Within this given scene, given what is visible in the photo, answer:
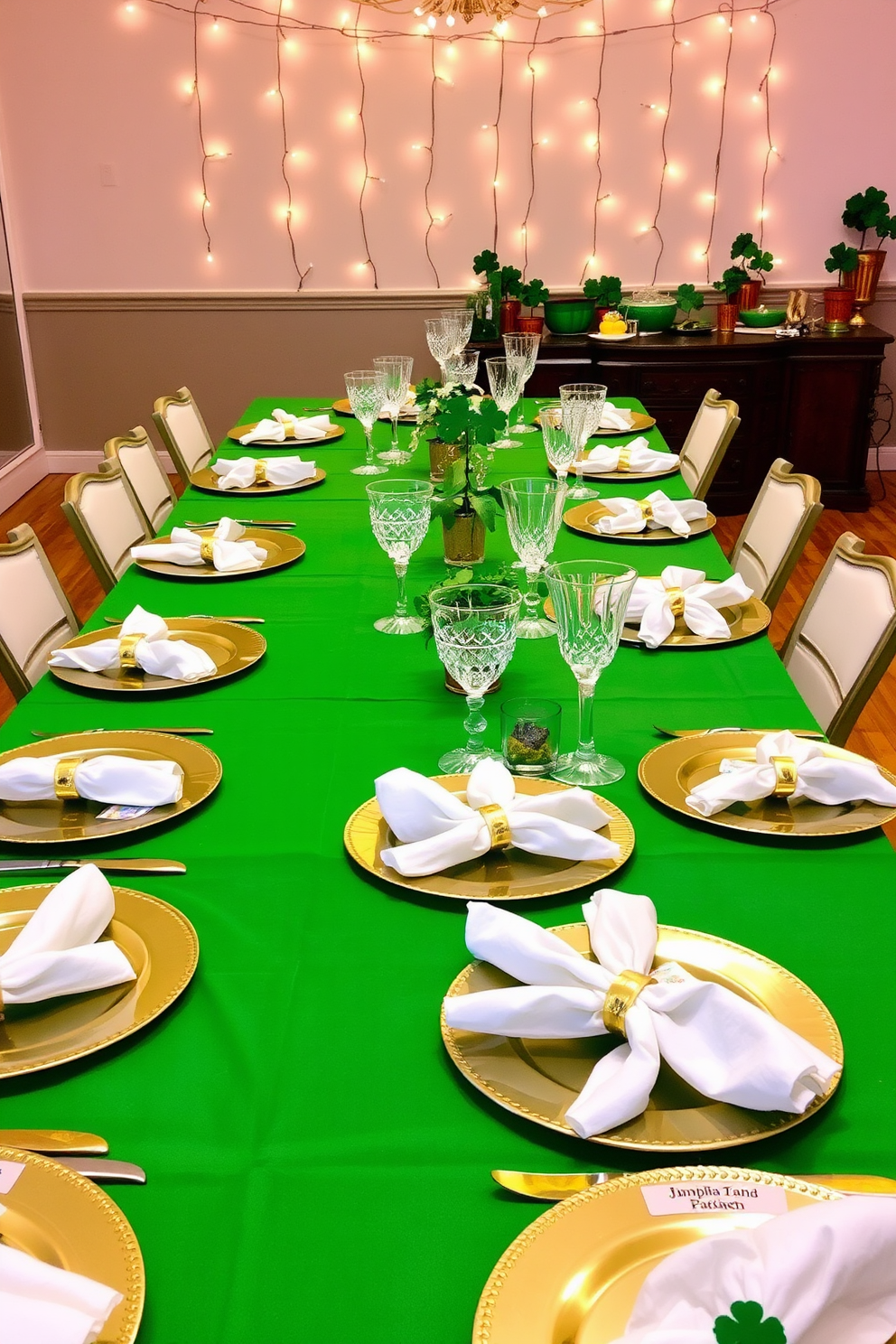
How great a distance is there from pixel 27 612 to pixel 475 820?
1.13 m

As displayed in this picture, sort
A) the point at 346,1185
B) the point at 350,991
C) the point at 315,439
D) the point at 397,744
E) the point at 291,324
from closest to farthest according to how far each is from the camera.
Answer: the point at 346,1185
the point at 350,991
the point at 397,744
the point at 315,439
the point at 291,324

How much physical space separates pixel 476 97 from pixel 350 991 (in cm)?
451

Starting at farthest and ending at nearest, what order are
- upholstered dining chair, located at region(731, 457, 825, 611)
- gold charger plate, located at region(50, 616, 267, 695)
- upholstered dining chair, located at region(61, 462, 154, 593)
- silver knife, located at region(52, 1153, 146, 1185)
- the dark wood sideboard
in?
the dark wood sideboard, upholstered dining chair, located at region(61, 462, 154, 593), upholstered dining chair, located at region(731, 457, 825, 611), gold charger plate, located at region(50, 616, 267, 695), silver knife, located at region(52, 1153, 146, 1185)

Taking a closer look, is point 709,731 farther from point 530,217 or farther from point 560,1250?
point 530,217

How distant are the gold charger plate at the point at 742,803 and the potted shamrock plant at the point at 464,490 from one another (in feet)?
2.13

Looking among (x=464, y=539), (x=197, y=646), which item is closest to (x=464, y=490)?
(x=464, y=539)

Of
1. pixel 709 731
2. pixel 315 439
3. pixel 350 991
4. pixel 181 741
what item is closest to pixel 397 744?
pixel 181 741

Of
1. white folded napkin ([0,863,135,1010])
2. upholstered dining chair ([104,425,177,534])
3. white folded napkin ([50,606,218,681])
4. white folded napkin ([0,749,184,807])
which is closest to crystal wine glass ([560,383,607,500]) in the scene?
white folded napkin ([50,606,218,681])

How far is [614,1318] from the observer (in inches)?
25.1

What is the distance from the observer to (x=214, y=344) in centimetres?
507

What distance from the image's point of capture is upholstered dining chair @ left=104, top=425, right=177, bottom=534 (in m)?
2.68

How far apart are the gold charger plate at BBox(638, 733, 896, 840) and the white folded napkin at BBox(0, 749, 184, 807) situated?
1.67 feet

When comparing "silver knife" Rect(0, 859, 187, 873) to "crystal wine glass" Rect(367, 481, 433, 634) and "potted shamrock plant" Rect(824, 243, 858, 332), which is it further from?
"potted shamrock plant" Rect(824, 243, 858, 332)

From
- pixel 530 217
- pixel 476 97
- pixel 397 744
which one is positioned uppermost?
pixel 476 97
